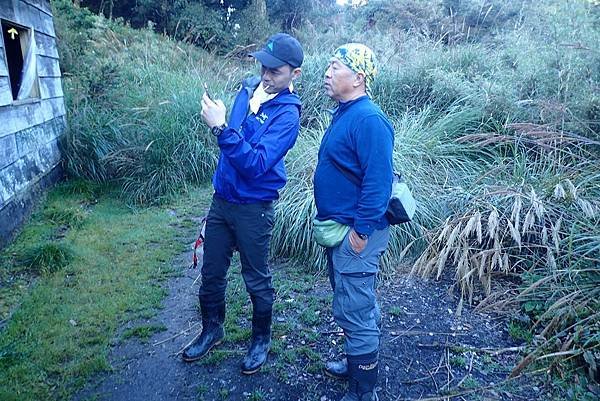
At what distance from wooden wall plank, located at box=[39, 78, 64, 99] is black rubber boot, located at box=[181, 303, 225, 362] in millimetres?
4750

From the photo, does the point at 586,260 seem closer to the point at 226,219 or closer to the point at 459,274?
the point at 459,274

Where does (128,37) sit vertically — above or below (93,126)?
above

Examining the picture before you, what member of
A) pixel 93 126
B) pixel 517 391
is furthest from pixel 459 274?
pixel 93 126

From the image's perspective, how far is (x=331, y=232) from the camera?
8.57ft

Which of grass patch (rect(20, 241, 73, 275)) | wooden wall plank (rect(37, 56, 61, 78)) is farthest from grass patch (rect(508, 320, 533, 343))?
wooden wall plank (rect(37, 56, 61, 78))

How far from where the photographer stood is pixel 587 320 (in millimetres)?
3074

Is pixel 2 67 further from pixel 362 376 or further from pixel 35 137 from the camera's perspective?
pixel 362 376

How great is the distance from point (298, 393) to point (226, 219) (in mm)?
1178

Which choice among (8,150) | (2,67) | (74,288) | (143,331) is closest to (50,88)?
(2,67)

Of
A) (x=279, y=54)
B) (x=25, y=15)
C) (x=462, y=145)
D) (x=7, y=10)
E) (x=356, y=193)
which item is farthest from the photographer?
(x=25, y=15)

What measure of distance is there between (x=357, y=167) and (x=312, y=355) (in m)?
1.50

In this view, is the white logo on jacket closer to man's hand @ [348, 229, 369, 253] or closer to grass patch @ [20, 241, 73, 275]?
man's hand @ [348, 229, 369, 253]

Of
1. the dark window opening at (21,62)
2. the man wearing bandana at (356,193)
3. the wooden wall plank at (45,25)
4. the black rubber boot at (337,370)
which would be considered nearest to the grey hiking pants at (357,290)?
the man wearing bandana at (356,193)

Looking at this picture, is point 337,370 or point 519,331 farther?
point 519,331
